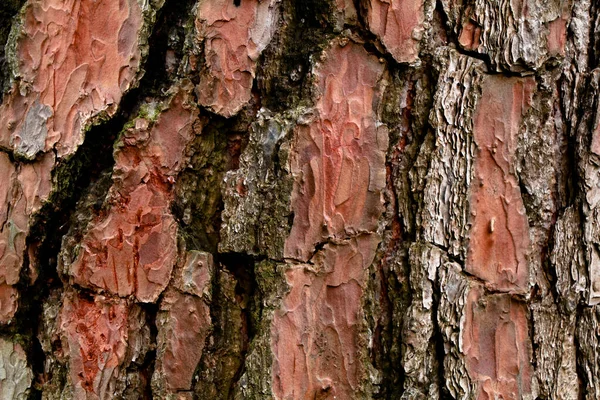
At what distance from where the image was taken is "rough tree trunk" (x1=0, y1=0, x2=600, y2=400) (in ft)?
3.35

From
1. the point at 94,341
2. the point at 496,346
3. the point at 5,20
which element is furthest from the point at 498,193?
the point at 5,20

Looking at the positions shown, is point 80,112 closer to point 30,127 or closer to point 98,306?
point 30,127

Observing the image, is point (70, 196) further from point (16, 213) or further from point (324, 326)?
point (324, 326)

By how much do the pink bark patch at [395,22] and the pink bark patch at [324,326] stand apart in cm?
32

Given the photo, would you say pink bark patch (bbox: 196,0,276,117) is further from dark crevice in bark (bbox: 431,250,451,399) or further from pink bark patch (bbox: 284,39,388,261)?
dark crevice in bark (bbox: 431,250,451,399)

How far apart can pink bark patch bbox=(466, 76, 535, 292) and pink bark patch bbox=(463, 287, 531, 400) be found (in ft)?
0.11

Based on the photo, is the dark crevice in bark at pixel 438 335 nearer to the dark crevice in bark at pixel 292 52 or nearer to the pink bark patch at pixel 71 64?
the dark crevice in bark at pixel 292 52

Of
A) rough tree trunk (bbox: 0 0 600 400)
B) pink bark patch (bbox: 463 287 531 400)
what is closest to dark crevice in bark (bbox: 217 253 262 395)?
rough tree trunk (bbox: 0 0 600 400)

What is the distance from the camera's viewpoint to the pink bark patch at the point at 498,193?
1042mm

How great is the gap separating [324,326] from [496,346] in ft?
0.94

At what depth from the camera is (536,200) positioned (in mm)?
1068

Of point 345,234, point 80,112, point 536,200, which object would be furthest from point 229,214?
point 536,200

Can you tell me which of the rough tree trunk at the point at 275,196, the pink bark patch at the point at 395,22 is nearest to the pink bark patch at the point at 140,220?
the rough tree trunk at the point at 275,196

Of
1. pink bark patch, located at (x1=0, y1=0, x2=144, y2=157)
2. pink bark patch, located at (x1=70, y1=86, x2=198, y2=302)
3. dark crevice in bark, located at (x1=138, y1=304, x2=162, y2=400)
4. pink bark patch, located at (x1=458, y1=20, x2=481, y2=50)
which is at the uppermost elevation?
pink bark patch, located at (x1=458, y1=20, x2=481, y2=50)
